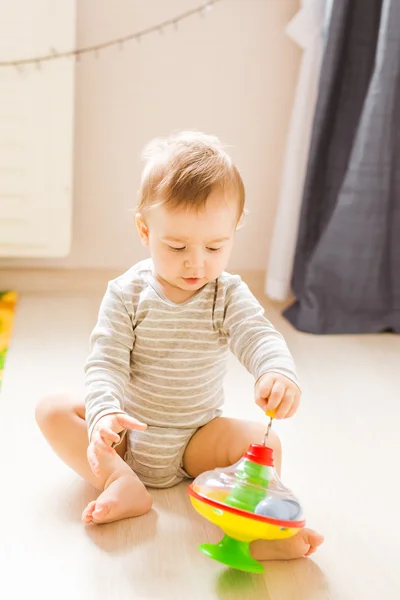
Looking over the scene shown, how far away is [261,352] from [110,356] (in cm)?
20

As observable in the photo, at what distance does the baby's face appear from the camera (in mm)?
1082

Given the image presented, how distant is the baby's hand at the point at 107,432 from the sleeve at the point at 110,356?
0.13 ft

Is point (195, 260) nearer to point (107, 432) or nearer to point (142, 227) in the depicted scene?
point (142, 227)

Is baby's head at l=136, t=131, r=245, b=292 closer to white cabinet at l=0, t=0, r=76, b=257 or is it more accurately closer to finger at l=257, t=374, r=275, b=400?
finger at l=257, t=374, r=275, b=400

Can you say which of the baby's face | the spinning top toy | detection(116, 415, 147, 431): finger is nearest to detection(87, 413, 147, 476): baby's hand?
detection(116, 415, 147, 431): finger

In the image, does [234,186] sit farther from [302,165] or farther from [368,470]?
[302,165]

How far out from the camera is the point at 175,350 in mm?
1160

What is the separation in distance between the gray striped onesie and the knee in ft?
0.28

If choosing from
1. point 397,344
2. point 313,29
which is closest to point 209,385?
point 397,344

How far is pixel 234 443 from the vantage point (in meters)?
1.17

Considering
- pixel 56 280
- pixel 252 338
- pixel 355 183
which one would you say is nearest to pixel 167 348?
pixel 252 338

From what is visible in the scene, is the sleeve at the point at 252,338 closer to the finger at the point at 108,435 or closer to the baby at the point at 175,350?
the baby at the point at 175,350

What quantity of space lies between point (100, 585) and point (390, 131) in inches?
47.7

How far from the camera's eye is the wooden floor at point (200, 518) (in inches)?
39.3
